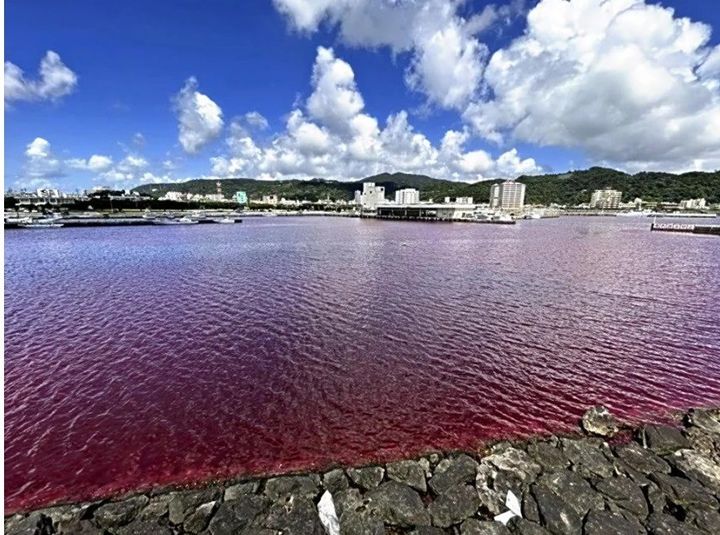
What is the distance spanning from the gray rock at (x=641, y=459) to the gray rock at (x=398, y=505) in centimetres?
552

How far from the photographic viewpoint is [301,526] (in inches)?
288

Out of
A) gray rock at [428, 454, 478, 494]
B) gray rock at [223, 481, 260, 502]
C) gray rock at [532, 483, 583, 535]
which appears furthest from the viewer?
gray rock at [428, 454, 478, 494]

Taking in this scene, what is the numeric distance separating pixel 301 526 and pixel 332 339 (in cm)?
988

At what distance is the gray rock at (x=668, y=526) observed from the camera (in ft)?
23.4

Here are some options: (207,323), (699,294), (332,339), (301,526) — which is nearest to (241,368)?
(332,339)

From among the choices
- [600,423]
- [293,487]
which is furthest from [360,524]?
[600,423]

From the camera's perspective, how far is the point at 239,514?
7.55 m

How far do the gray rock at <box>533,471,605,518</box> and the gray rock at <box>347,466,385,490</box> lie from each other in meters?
3.51

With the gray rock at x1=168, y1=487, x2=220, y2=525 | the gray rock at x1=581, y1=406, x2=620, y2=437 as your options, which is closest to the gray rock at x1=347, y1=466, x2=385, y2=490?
the gray rock at x1=168, y1=487, x2=220, y2=525

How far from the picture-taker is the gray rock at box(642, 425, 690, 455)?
9.62 m

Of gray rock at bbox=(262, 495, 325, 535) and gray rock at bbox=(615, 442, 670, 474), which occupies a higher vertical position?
gray rock at bbox=(615, 442, 670, 474)

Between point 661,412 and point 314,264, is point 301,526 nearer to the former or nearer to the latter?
point 661,412

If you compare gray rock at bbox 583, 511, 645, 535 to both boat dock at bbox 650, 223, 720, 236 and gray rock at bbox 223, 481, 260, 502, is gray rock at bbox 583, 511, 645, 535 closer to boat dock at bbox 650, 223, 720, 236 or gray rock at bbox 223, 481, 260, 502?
gray rock at bbox 223, 481, 260, 502

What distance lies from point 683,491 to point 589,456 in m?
1.79
